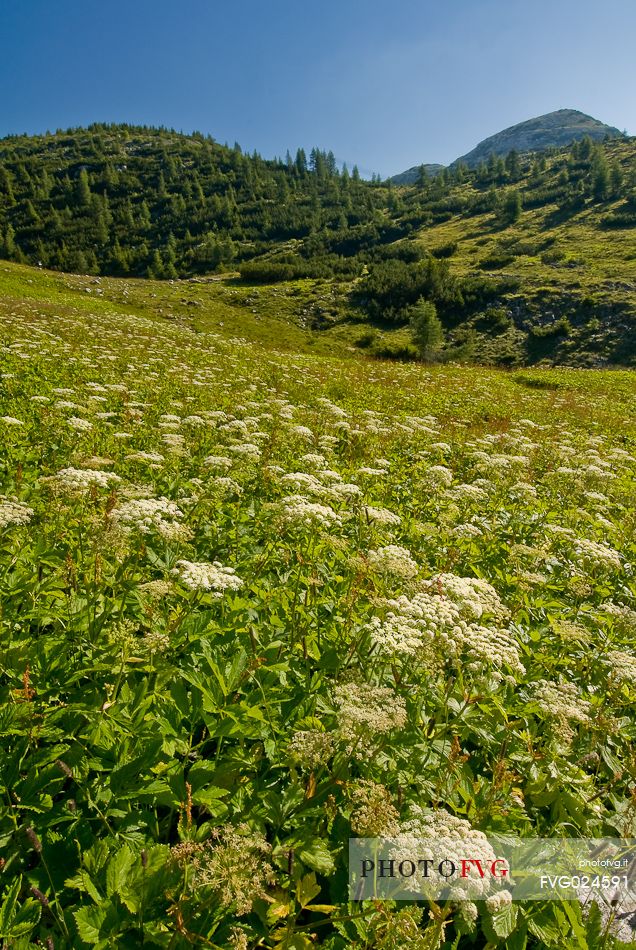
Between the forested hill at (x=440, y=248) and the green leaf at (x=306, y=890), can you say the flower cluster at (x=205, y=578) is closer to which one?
the green leaf at (x=306, y=890)

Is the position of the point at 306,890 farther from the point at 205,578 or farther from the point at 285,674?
the point at 205,578

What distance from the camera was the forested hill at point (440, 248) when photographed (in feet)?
216

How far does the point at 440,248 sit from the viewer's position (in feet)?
348

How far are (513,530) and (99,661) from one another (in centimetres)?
665

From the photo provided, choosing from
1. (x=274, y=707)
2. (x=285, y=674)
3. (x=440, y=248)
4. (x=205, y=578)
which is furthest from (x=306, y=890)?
(x=440, y=248)

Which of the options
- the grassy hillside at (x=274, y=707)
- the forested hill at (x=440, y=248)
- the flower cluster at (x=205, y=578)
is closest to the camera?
the grassy hillside at (x=274, y=707)

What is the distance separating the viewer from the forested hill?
65750 millimetres

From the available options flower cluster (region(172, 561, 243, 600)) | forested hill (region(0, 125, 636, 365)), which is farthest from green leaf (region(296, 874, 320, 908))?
forested hill (region(0, 125, 636, 365))

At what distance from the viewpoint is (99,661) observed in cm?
345

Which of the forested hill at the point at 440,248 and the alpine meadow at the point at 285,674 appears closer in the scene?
the alpine meadow at the point at 285,674

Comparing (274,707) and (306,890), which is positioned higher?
(274,707)

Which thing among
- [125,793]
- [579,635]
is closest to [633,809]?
[579,635]

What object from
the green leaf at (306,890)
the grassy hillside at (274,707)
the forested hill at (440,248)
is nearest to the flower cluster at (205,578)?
the grassy hillside at (274,707)

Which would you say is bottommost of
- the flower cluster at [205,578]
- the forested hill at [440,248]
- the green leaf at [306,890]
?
the green leaf at [306,890]
